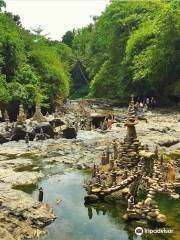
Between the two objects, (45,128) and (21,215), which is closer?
(21,215)

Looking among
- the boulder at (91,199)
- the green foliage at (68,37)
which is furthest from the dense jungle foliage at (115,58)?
the green foliage at (68,37)

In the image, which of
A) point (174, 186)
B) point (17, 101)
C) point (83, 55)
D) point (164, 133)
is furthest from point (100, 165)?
point (83, 55)

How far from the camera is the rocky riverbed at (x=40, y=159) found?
19.7 meters

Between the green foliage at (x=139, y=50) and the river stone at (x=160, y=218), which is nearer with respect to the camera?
the river stone at (x=160, y=218)

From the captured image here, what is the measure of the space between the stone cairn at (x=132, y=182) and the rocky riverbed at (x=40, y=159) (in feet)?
11.0

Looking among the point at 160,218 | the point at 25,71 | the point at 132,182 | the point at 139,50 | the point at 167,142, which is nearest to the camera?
the point at 160,218

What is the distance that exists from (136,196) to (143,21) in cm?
6102

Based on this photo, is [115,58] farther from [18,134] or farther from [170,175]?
[170,175]

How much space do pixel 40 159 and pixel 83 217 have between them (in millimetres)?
13322

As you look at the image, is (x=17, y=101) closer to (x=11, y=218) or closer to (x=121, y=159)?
(x=121, y=159)

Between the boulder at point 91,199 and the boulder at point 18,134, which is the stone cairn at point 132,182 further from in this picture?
the boulder at point 18,134

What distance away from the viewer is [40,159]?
3450 cm

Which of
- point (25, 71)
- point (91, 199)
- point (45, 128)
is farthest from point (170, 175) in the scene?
point (25, 71)

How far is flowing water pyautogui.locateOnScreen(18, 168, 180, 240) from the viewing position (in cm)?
1925
